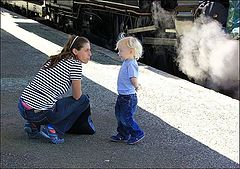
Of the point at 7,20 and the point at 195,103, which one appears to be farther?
the point at 7,20

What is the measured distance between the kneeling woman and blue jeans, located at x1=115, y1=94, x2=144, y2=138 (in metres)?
0.37

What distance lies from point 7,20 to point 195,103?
11.2 m

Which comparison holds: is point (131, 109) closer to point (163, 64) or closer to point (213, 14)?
point (213, 14)

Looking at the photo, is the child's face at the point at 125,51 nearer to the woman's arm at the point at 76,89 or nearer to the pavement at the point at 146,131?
the woman's arm at the point at 76,89

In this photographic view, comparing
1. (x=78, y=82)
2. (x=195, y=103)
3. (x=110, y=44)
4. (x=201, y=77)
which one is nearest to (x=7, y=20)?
(x=110, y=44)

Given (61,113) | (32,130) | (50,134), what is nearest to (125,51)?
(61,113)

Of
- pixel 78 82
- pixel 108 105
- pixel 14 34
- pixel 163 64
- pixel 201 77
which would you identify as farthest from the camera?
pixel 14 34

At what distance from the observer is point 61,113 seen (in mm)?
4605

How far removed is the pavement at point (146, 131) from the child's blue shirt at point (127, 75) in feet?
1.87

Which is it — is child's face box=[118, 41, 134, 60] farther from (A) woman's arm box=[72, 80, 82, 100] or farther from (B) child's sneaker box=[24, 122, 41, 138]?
(B) child's sneaker box=[24, 122, 41, 138]

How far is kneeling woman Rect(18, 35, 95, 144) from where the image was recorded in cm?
429

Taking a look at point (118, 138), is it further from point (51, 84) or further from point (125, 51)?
point (125, 51)

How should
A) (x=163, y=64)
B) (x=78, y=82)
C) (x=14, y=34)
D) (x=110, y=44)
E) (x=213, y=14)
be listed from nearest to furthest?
(x=78, y=82) → (x=213, y=14) → (x=163, y=64) → (x=110, y=44) → (x=14, y=34)

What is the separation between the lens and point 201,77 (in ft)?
24.8
